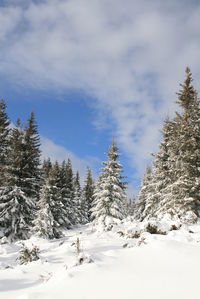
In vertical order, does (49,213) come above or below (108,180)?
below

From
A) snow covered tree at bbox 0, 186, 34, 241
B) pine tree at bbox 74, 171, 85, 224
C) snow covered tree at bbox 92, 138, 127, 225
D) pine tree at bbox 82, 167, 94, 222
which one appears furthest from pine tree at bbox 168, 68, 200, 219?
pine tree at bbox 82, 167, 94, 222

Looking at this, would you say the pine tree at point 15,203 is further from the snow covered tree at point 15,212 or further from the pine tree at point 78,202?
the pine tree at point 78,202

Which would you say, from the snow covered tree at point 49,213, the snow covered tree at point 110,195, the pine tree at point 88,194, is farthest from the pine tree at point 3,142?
Answer: the pine tree at point 88,194

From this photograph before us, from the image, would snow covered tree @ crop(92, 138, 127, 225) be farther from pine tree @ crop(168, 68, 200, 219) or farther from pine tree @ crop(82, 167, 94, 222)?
pine tree @ crop(82, 167, 94, 222)

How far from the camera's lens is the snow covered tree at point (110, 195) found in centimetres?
2694

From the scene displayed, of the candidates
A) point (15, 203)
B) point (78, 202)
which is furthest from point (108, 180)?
point (78, 202)

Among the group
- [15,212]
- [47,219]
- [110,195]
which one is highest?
[110,195]

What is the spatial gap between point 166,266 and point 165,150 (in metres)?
21.1

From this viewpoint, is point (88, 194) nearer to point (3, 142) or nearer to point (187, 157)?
point (3, 142)

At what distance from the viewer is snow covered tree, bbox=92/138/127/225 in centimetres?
2694

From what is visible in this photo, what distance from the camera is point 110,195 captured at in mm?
27703

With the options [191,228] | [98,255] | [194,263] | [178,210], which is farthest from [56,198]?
[194,263]

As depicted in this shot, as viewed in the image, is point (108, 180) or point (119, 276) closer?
point (119, 276)

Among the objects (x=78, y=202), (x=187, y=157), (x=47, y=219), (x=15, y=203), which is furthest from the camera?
(x=78, y=202)
